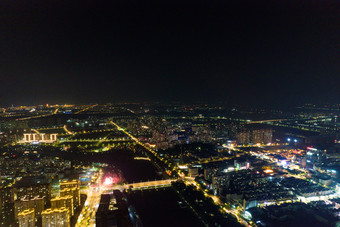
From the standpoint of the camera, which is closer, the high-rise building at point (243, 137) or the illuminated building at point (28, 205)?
the illuminated building at point (28, 205)

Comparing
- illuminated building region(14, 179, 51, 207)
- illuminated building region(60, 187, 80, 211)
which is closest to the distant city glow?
illuminated building region(60, 187, 80, 211)

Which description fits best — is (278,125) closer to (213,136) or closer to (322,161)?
(213,136)

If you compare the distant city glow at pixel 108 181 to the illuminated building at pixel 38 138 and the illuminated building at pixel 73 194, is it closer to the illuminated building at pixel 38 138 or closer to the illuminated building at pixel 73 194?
the illuminated building at pixel 73 194

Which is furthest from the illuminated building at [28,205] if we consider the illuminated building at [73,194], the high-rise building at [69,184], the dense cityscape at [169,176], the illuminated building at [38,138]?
the illuminated building at [38,138]

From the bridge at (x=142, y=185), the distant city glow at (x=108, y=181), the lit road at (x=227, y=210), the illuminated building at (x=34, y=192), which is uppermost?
the illuminated building at (x=34, y=192)

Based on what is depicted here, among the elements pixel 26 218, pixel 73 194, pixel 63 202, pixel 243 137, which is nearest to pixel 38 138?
pixel 73 194

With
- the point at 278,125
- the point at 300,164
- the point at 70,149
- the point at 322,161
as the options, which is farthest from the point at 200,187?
the point at 278,125

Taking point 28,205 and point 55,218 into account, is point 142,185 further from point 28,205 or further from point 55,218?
point 28,205
